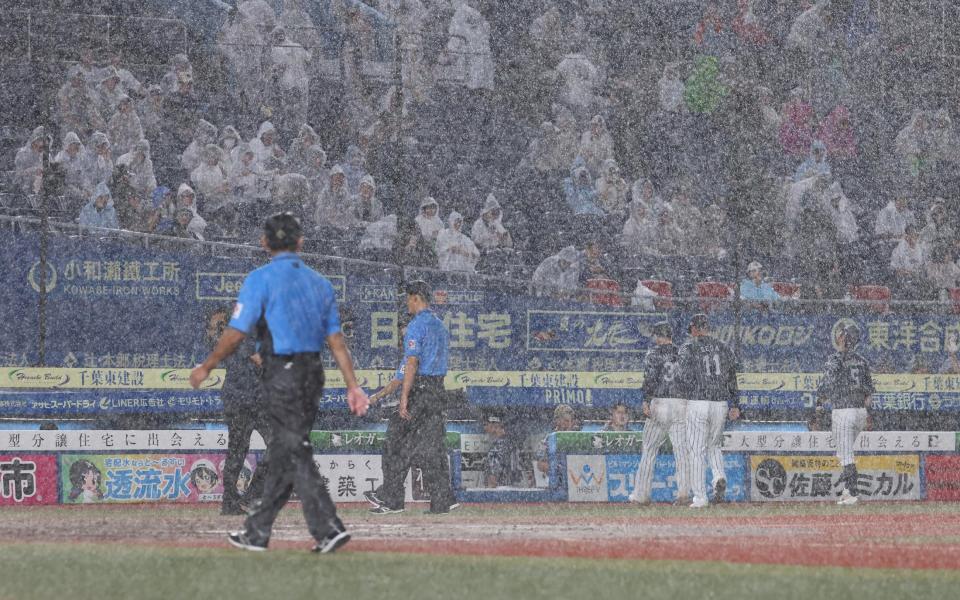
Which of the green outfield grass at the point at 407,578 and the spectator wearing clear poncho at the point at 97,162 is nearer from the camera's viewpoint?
the green outfield grass at the point at 407,578

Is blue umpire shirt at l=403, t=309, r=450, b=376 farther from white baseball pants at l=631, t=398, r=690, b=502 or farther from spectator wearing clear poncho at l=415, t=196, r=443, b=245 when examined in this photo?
spectator wearing clear poncho at l=415, t=196, r=443, b=245

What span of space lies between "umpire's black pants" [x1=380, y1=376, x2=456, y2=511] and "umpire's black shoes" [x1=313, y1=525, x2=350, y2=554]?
224 inches

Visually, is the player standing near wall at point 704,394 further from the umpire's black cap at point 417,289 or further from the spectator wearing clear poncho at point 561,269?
the umpire's black cap at point 417,289

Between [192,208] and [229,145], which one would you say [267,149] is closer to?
[229,145]

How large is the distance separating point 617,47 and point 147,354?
10436 millimetres

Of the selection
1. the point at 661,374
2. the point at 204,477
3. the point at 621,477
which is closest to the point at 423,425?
the point at 661,374

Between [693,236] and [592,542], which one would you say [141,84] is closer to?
[693,236]

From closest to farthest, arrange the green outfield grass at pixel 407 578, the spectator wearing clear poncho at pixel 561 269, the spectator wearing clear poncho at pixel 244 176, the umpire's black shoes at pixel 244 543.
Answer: the green outfield grass at pixel 407 578 → the umpire's black shoes at pixel 244 543 → the spectator wearing clear poncho at pixel 244 176 → the spectator wearing clear poncho at pixel 561 269

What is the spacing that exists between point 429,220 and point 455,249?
52cm

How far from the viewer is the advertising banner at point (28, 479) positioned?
16234 mm

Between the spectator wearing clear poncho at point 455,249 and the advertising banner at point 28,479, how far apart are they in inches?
220

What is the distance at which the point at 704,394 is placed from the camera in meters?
16.4

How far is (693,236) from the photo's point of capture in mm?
21219

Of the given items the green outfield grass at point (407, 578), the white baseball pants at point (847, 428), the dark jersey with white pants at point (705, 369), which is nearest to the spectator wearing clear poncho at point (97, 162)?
the dark jersey with white pants at point (705, 369)
